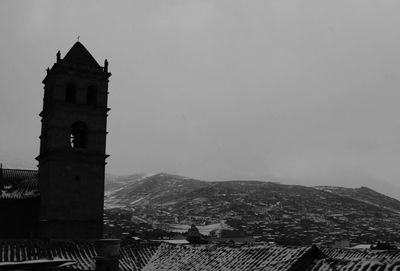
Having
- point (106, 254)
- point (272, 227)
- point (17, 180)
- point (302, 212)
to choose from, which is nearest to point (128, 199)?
point (302, 212)

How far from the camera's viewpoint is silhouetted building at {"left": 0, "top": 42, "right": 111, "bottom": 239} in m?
31.8

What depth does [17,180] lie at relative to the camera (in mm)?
36281

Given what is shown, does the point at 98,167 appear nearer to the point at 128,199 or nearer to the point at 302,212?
the point at 302,212

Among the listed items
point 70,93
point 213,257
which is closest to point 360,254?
point 213,257

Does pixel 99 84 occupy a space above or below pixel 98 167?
above

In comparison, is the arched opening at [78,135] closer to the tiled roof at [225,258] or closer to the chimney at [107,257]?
the tiled roof at [225,258]

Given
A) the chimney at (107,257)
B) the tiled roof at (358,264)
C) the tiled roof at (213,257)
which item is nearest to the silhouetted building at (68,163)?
the tiled roof at (213,257)

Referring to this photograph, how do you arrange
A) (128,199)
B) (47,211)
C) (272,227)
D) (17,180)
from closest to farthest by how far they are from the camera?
(47,211), (17,180), (272,227), (128,199)

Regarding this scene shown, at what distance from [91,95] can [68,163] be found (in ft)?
16.5

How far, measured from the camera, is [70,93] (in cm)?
3400

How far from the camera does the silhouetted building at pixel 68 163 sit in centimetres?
3177

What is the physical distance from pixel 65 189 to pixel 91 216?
2.40 meters

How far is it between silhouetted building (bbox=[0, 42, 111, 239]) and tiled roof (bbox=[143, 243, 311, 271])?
9.16 meters

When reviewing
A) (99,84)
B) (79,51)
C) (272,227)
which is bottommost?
(272,227)
